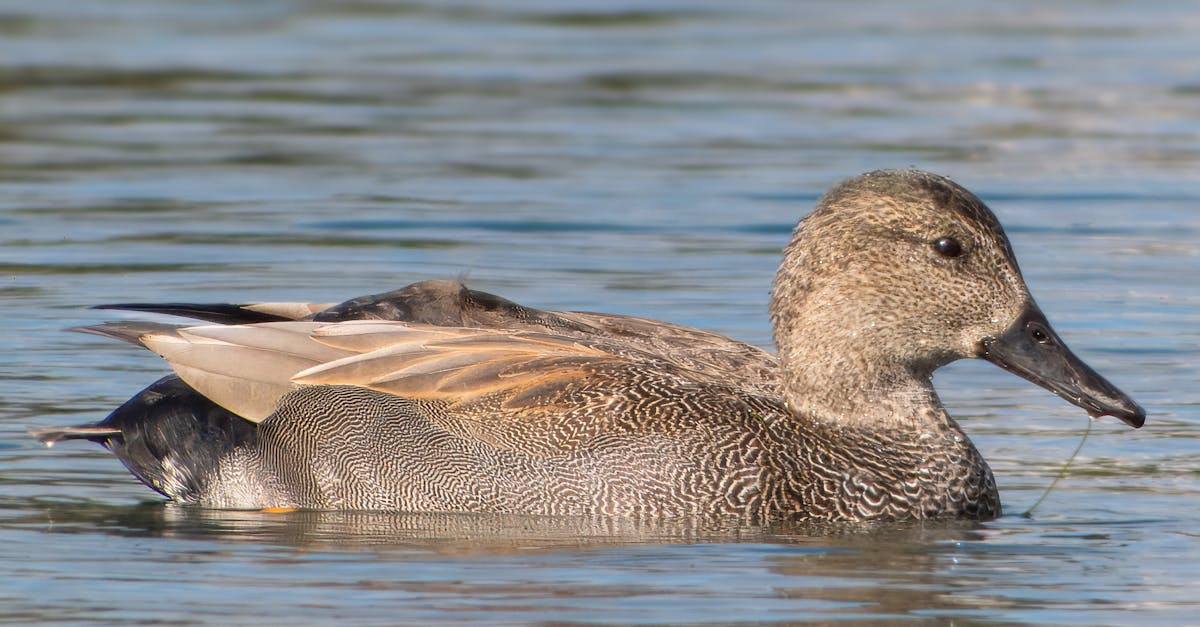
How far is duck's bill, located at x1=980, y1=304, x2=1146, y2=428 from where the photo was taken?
328 inches

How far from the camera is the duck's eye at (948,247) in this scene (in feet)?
27.4

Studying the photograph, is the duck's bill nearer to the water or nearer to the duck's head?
the duck's head

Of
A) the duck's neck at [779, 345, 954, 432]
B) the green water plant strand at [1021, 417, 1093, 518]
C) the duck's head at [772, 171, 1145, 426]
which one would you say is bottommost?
the green water plant strand at [1021, 417, 1093, 518]

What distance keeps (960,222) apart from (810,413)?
2.82 feet

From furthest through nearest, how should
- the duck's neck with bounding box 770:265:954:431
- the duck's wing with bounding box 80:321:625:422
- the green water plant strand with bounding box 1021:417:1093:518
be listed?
1. the green water plant strand with bounding box 1021:417:1093:518
2. the duck's neck with bounding box 770:265:954:431
3. the duck's wing with bounding box 80:321:625:422

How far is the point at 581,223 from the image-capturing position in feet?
46.4

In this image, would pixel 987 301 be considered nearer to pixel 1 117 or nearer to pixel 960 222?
Answer: pixel 960 222

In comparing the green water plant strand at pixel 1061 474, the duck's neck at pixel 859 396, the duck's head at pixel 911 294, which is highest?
the duck's head at pixel 911 294

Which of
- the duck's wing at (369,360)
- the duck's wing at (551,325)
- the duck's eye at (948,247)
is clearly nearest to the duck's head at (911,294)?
the duck's eye at (948,247)

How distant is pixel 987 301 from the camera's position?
328 inches

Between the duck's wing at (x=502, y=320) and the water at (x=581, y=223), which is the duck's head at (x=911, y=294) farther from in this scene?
the water at (x=581, y=223)

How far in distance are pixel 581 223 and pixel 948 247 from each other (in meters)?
5.96

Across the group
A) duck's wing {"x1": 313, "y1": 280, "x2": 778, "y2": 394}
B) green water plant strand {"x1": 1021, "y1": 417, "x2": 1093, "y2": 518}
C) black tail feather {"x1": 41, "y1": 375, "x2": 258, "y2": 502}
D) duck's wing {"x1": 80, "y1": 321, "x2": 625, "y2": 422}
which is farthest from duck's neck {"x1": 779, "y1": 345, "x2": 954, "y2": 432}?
black tail feather {"x1": 41, "y1": 375, "x2": 258, "y2": 502}

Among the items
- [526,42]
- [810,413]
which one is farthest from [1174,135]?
[810,413]
